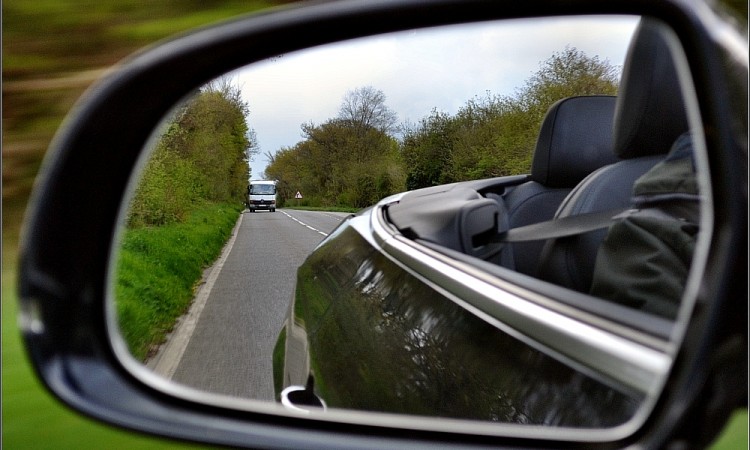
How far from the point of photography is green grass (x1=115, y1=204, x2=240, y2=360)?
5980mm

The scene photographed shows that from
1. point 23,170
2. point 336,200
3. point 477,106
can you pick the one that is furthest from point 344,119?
point 23,170

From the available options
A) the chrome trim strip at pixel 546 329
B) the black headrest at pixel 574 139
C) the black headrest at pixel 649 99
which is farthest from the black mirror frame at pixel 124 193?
the black headrest at pixel 574 139

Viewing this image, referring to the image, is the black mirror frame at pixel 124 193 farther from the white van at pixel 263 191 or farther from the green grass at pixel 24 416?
the white van at pixel 263 191

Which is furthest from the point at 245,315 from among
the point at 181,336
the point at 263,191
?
the point at 263,191

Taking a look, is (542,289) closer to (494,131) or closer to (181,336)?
(494,131)

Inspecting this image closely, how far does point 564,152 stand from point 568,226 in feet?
2.31

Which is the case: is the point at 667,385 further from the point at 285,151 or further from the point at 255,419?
the point at 285,151

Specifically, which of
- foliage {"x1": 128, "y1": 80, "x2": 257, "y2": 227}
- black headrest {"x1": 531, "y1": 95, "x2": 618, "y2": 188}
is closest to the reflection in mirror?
black headrest {"x1": 531, "y1": 95, "x2": 618, "y2": 188}

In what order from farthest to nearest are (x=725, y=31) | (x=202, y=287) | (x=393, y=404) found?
(x=202, y=287) → (x=393, y=404) → (x=725, y=31)

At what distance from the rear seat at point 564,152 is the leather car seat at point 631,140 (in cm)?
39

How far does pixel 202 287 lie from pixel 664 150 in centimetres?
845

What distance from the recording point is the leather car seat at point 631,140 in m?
1.61

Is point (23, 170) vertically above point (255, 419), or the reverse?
point (23, 170)

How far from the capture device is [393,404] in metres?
1.59
